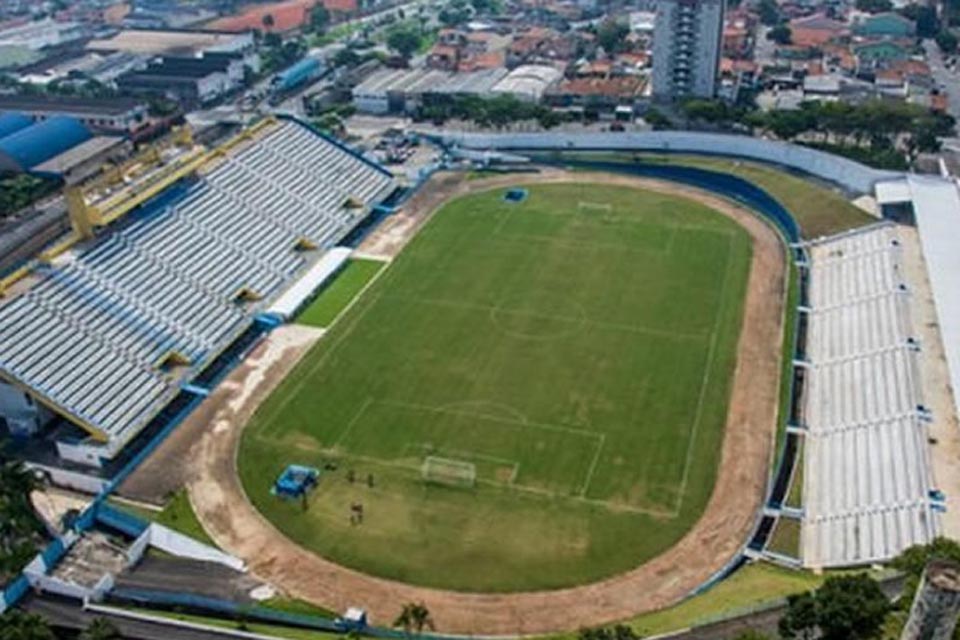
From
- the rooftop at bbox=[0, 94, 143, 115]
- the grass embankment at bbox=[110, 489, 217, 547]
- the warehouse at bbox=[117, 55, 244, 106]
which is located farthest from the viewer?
the warehouse at bbox=[117, 55, 244, 106]

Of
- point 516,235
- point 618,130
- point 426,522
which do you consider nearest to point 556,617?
point 426,522

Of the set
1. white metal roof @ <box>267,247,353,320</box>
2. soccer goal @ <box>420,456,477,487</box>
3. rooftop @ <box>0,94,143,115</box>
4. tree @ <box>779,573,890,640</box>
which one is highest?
tree @ <box>779,573,890,640</box>

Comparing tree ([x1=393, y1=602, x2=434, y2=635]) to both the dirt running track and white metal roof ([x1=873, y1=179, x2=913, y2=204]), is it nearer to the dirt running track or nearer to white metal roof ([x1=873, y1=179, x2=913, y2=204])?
the dirt running track

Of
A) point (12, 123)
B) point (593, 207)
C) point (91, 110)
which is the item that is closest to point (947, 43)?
point (593, 207)

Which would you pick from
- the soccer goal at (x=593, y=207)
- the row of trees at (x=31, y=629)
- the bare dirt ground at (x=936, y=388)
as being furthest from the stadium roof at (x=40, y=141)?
→ the bare dirt ground at (x=936, y=388)

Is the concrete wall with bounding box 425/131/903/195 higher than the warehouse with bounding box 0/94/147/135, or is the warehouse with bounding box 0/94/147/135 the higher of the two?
the warehouse with bounding box 0/94/147/135

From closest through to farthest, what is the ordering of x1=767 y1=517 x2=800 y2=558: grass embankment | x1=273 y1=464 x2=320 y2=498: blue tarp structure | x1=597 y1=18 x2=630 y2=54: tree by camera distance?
x1=767 y1=517 x2=800 y2=558: grass embankment, x1=273 y1=464 x2=320 y2=498: blue tarp structure, x1=597 y1=18 x2=630 y2=54: tree

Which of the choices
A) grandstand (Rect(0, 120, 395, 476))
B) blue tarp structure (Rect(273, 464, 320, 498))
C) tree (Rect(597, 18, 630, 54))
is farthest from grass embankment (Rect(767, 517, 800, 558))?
tree (Rect(597, 18, 630, 54))
